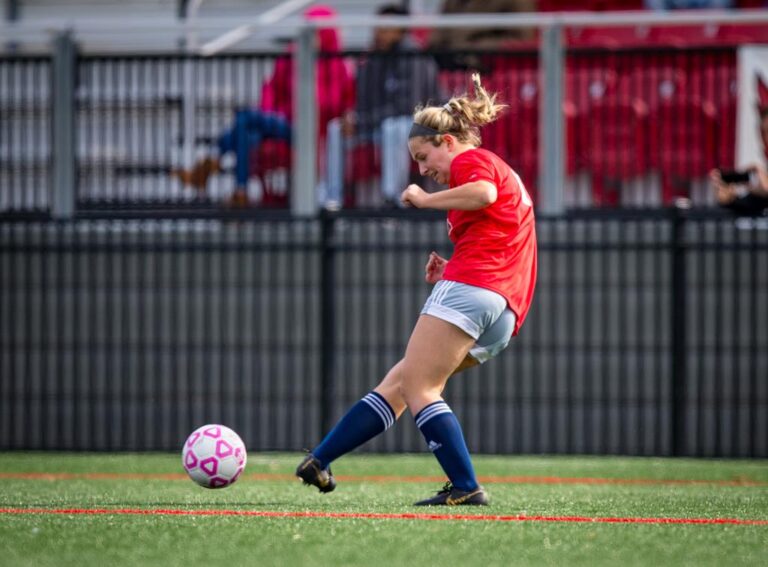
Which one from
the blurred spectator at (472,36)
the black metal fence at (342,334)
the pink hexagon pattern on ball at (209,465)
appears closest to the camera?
the pink hexagon pattern on ball at (209,465)

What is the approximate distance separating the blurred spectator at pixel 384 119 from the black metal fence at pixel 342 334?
2.04ft

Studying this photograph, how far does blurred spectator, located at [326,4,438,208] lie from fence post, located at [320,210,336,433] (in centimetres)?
50

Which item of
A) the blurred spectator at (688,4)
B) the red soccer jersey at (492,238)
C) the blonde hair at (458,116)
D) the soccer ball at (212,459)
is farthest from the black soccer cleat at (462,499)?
the blurred spectator at (688,4)

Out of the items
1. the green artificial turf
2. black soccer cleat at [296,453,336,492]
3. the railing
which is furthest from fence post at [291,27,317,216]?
black soccer cleat at [296,453,336,492]

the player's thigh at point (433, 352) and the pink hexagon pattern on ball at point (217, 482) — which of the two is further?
the pink hexagon pattern on ball at point (217, 482)

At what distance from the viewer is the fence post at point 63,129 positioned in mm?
12008

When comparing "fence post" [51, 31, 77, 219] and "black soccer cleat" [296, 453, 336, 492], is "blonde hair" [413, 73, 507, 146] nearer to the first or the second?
"black soccer cleat" [296, 453, 336, 492]

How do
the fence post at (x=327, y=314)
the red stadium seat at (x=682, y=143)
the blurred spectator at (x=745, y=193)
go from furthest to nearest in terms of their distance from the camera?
the red stadium seat at (x=682, y=143) → the fence post at (x=327, y=314) → the blurred spectator at (x=745, y=193)

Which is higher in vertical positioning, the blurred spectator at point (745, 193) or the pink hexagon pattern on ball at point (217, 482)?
the blurred spectator at point (745, 193)

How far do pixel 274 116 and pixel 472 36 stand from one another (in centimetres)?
222

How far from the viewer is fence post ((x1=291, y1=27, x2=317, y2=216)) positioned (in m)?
11.7

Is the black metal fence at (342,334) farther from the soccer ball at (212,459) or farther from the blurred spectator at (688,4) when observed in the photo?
the blurred spectator at (688,4)

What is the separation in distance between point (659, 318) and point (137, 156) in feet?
14.6

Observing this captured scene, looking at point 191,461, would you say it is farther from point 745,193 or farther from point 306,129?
point 745,193
